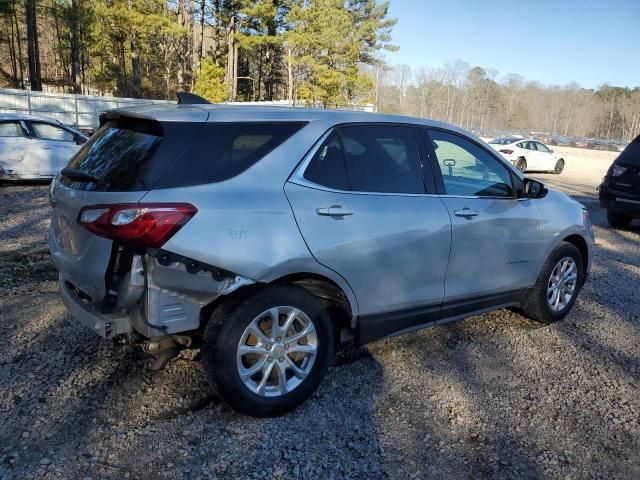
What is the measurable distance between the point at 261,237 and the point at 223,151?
53 centimetres

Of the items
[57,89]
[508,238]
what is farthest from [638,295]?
[57,89]

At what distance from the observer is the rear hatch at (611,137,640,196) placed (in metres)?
9.17

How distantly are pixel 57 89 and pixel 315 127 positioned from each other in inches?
2508

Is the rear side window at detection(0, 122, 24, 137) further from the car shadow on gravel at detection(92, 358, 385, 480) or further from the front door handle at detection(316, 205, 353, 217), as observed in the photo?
the front door handle at detection(316, 205, 353, 217)

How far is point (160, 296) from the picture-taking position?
2787mm

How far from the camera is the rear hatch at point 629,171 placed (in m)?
9.17

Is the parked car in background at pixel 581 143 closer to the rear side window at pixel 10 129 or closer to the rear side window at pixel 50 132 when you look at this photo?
the rear side window at pixel 50 132

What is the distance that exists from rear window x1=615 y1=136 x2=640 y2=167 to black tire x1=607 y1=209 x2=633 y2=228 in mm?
1102

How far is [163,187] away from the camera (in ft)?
9.10

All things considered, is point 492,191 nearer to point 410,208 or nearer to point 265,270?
point 410,208

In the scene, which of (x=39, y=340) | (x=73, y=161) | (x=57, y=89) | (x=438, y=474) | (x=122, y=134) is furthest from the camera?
(x=57, y=89)

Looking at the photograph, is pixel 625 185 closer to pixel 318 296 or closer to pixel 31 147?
pixel 318 296

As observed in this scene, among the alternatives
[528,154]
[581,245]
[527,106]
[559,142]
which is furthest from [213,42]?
[527,106]

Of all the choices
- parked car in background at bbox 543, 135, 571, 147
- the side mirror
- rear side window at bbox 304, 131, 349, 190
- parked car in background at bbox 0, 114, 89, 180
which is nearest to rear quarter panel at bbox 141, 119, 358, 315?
rear side window at bbox 304, 131, 349, 190
